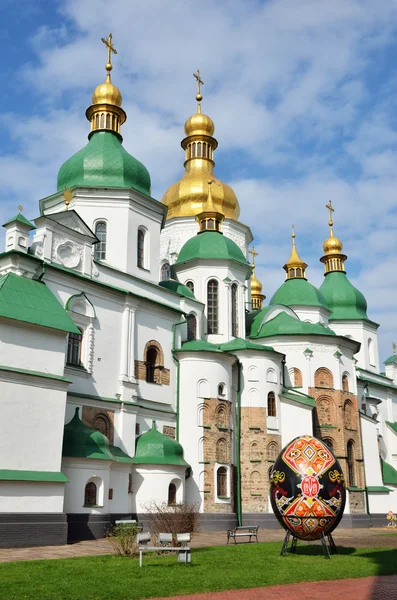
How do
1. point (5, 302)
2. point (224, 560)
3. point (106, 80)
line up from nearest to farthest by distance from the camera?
point (224, 560), point (5, 302), point (106, 80)

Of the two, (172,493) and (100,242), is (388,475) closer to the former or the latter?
(172,493)

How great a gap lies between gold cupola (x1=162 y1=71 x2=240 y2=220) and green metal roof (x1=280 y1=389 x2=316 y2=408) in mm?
11769

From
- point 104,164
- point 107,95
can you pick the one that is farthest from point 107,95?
point 104,164

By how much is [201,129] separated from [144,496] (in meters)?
25.7

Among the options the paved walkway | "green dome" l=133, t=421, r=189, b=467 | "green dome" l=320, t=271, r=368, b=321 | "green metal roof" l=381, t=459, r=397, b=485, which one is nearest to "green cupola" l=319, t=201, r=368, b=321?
"green dome" l=320, t=271, r=368, b=321

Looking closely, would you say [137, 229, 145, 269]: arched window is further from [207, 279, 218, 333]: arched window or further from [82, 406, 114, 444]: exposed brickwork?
[82, 406, 114, 444]: exposed brickwork

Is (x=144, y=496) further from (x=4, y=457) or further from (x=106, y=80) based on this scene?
(x=106, y=80)

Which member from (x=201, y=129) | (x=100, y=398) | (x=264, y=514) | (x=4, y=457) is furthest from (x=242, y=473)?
(x=201, y=129)

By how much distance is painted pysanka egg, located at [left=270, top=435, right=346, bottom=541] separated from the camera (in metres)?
13.5

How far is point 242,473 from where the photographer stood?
26.3 metres

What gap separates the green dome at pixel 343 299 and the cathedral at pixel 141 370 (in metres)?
6.66

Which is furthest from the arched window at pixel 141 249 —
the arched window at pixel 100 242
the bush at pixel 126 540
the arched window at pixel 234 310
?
the bush at pixel 126 540

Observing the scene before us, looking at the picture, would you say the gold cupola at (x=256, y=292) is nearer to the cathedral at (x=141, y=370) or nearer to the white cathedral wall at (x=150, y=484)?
the cathedral at (x=141, y=370)

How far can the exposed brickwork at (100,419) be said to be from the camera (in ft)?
69.9
